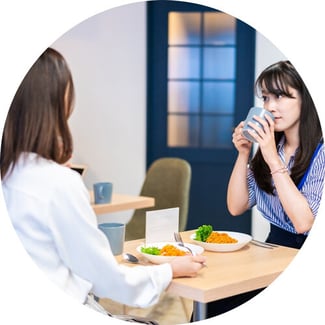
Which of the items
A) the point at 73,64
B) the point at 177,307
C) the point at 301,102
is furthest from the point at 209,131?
the point at 301,102

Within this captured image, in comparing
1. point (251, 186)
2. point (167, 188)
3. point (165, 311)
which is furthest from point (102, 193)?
point (251, 186)

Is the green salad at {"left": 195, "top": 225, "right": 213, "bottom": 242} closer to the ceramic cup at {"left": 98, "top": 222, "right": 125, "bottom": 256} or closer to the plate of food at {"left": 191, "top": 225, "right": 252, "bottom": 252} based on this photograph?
the plate of food at {"left": 191, "top": 225, "right": 252, "bottom": 252}

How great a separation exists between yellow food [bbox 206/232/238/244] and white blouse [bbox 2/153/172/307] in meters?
0.28

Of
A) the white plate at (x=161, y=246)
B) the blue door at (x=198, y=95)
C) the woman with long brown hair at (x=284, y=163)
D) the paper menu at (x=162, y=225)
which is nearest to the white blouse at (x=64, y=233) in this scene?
the white plate at (x=161, y=246)

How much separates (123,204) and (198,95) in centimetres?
104

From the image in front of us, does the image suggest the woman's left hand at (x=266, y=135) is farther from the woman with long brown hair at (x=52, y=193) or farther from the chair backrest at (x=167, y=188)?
the chair backrest at (x=167, y=188)

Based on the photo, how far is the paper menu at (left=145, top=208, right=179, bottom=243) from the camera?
1.17 metres

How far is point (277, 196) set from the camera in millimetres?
1279

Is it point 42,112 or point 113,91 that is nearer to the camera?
point 42,112

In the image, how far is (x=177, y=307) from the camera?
88.1 inches

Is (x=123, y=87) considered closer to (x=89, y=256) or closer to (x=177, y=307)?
(x=177, y=307)

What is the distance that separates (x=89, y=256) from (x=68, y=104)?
212 millimetres

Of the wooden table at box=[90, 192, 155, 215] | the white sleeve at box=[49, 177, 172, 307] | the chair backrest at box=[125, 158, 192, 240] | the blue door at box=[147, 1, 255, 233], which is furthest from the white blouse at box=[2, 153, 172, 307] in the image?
the blue door at box=[147, 1, 255, 233]

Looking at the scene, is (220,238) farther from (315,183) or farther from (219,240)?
(315,183)
